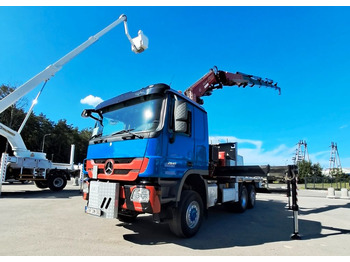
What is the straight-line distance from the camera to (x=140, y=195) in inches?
152

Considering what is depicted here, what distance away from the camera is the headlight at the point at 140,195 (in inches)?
149

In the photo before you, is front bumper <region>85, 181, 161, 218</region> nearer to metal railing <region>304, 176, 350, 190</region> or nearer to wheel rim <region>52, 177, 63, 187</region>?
wheel rim <region>52, 177, 63, 187</region>

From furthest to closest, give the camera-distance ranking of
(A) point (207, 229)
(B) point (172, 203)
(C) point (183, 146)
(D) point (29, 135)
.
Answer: (D) point (29, 135)
(A) point (207, 229)
(C) point (183, 146)
(B) point (172, 203)

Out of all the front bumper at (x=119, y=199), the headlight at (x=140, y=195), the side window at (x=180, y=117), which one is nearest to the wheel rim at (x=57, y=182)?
the front bumper at (x=119, y=199)

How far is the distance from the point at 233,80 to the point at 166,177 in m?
7.27

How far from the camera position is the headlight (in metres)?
3.79

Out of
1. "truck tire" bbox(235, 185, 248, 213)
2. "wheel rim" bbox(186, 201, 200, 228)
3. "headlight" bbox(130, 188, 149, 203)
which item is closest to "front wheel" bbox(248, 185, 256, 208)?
"truck tire" bbox(235, 185, 248, 213)

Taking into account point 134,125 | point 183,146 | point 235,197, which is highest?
point 134,125

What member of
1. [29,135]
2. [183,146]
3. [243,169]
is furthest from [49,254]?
[29,135]

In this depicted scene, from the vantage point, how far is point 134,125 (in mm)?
4410

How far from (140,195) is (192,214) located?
57.6 inches

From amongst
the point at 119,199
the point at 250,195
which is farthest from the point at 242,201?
the point at 119,199
